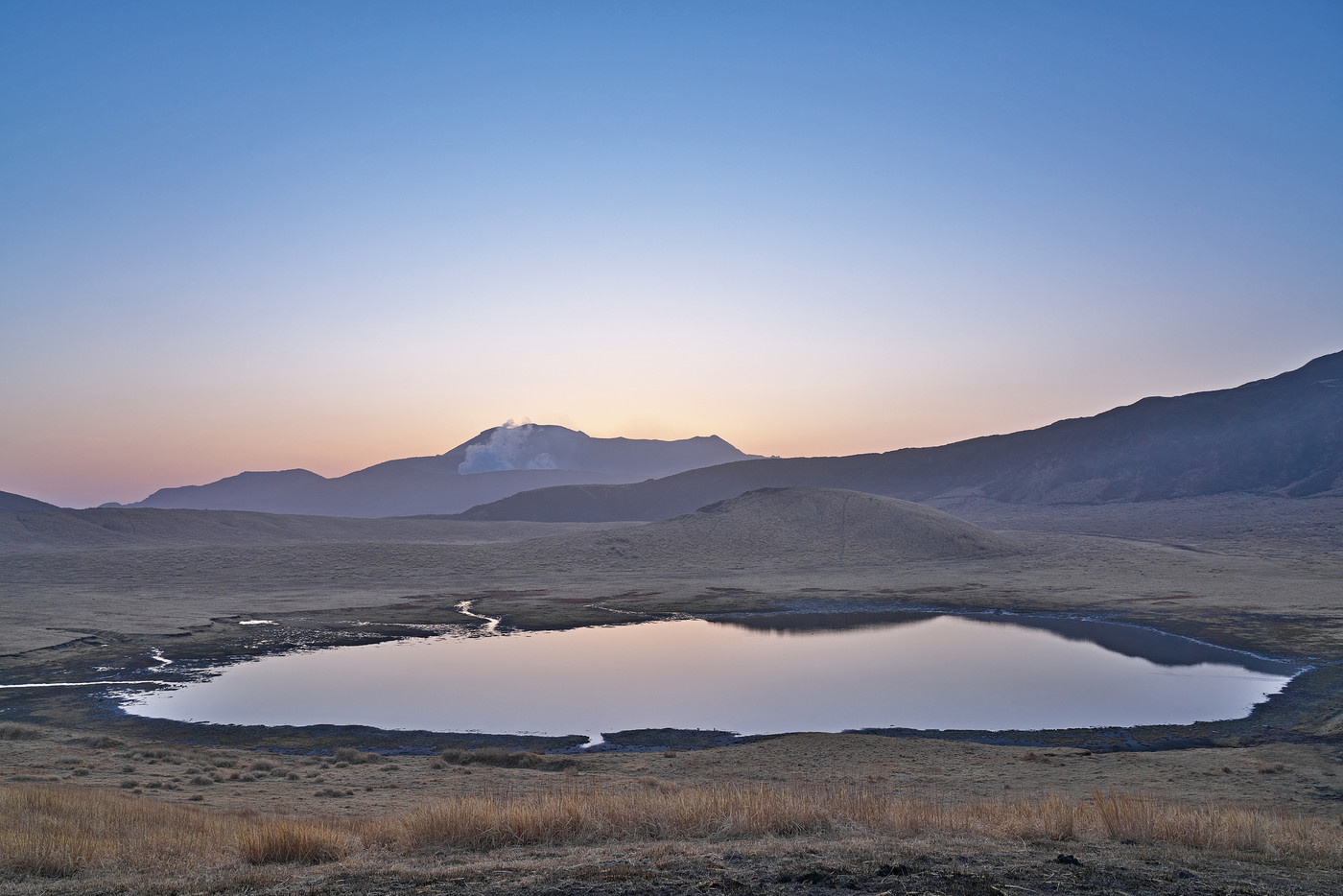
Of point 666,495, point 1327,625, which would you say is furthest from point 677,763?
point 666,495

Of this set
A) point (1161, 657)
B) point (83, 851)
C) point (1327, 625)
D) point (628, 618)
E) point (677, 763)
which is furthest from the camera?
point (628, 618)

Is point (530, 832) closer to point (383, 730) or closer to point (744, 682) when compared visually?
point (383, 730)

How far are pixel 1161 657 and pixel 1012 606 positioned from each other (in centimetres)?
1725

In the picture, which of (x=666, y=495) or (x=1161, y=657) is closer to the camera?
(x=1161, y=657)

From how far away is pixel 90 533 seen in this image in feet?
332

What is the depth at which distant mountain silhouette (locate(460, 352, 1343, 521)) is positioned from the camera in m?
141

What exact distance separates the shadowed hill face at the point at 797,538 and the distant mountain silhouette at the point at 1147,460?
246 ft

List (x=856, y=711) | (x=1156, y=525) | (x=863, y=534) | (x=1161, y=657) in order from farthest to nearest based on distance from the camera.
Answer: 1. (x=1156, y=525)
2. (x=863, y=534)
3. (x=1161, y=657)
4. (x=856, y=711)

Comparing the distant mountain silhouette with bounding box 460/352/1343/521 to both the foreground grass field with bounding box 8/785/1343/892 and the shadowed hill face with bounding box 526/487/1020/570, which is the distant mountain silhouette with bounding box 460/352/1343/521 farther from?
the foreground grass field with bounding box 8/785/1343/892

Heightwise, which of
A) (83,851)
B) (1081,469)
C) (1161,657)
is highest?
(1081,469)

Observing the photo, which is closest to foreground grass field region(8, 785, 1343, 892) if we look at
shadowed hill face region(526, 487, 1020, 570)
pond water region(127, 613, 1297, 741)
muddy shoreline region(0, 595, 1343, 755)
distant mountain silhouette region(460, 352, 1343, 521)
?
muddy shoreline region(0, 595, 1343, 755)

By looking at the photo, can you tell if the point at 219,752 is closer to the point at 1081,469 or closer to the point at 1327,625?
the point at 1327,625

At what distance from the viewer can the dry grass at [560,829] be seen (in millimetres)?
8359

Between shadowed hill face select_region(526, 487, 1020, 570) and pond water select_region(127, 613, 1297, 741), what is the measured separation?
1438 inches
